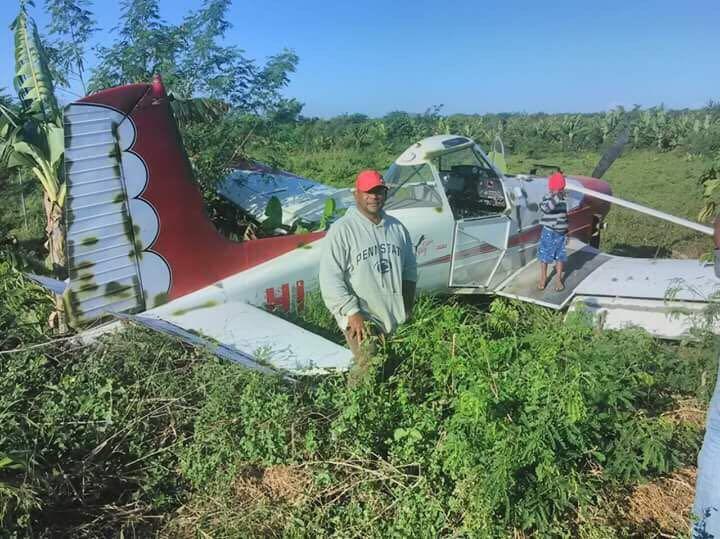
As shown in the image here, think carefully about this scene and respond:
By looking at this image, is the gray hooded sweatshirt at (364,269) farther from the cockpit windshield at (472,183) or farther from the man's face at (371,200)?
the cockpit windshield at (472,183)

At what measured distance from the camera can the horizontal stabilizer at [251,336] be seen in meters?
3.48

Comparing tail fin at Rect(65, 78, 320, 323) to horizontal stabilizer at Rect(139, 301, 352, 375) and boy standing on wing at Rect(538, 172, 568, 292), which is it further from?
boy standing on wing at Rect(538, 172, 568, 292)

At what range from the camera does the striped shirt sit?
234 inches

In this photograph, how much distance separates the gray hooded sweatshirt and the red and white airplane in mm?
314

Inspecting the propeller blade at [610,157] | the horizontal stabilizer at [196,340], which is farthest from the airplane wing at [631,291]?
the propeller blade at [610,157]

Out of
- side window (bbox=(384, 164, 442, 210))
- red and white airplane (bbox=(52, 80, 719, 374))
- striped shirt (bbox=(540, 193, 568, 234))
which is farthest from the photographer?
striped shirt (bbox=(540, 193, 568, 234))

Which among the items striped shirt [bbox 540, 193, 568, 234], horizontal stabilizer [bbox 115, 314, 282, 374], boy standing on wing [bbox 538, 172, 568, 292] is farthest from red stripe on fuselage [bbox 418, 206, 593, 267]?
horizontal stabilizer [bbox 115, 314, 282, 374]

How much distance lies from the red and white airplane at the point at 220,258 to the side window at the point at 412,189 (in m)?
0.01

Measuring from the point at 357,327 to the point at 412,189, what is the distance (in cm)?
260

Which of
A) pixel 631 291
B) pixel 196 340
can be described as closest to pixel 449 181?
pixel 631 291

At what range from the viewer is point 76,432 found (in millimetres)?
3150

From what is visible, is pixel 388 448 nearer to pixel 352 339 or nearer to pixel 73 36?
pixel 352 339

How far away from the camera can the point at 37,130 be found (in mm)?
5539

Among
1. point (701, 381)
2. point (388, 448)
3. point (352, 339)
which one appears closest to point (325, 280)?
point (352, 339)
